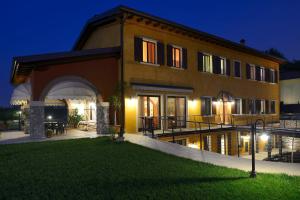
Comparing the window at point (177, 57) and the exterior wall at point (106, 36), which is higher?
the exterior wall at point (106, 36)

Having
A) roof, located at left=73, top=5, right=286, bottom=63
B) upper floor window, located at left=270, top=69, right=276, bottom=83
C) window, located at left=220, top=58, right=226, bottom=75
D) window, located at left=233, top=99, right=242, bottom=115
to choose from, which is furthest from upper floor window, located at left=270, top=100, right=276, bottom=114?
window, located at left=220, top=58, right=226, bottom=75

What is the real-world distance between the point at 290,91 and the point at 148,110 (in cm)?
2768

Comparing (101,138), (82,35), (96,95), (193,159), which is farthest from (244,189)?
(82,35)

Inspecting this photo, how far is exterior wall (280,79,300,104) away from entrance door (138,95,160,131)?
26427mm

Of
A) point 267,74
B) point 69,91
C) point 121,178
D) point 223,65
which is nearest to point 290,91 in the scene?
point 267,74

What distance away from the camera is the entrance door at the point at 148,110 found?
18.7 meters

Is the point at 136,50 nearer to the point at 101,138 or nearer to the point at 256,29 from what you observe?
the point at 101,138

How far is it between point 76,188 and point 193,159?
6.03 meters

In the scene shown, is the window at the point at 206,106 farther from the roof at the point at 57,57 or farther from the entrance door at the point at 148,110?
the roof at the point at 57,57

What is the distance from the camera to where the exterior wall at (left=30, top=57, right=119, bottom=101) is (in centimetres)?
1627

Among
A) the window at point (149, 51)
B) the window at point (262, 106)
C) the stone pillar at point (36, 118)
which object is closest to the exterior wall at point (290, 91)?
the window at point (262, 106)

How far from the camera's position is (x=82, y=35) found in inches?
898

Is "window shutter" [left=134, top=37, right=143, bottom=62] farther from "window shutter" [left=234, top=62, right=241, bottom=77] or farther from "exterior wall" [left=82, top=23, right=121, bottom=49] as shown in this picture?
"window shutter" [left=234, top=62, right=241, bottom=77]

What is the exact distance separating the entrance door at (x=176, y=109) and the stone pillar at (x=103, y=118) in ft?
15.8
